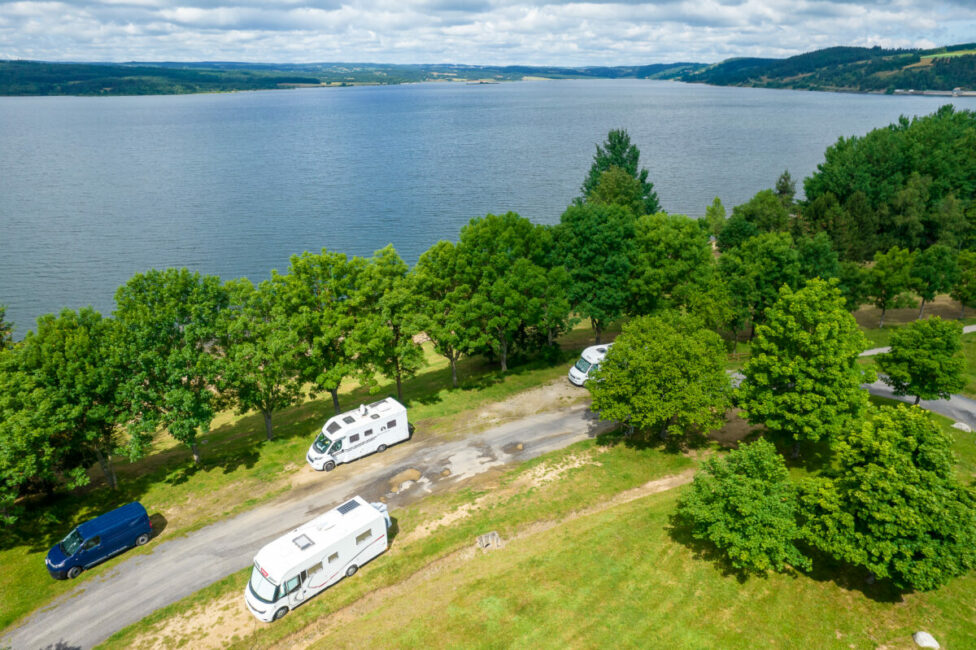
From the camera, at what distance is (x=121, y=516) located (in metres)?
26.7

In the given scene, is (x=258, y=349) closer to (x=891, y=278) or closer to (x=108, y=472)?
(x=108, y=472)

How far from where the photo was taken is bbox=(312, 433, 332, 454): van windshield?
106 feet

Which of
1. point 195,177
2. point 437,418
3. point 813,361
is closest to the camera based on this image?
point 813,361

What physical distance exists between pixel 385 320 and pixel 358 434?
8.74 m

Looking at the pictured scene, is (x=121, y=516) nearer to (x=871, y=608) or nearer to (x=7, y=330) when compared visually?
(x=7, y=330)

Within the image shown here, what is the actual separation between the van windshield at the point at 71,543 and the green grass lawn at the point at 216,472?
1360mm

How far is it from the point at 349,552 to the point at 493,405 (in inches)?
703

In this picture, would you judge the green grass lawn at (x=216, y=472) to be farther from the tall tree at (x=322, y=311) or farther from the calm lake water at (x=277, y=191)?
the calm lake water at (x=277, y=191)

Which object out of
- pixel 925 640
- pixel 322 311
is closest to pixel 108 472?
pixel 322 311

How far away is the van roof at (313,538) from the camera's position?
73.7 feet

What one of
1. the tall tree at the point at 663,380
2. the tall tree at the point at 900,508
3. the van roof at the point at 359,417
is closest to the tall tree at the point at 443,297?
the van roof at the point at 359,417

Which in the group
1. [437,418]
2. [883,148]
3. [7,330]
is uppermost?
[883,148]

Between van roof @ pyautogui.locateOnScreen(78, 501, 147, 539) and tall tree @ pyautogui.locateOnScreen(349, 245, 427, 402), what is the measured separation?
14797 millimetres

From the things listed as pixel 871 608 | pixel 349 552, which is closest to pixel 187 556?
pixel 349 552
